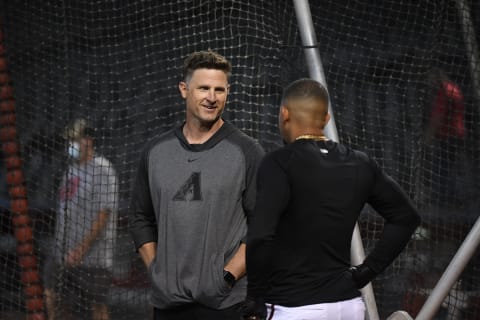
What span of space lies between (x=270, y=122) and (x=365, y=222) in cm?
97

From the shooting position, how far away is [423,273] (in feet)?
23.8

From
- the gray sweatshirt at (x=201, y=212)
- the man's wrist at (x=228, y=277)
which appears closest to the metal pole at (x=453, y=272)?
the gray sweatshirt at (x=201, y=212)

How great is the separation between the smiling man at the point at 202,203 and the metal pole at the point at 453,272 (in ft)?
6.22

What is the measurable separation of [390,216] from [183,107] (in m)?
4.24

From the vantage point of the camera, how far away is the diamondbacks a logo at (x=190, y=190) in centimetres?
445

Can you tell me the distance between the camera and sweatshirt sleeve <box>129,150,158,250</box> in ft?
15.3

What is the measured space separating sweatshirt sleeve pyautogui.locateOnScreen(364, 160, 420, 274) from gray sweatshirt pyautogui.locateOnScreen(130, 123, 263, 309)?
0.75 meters

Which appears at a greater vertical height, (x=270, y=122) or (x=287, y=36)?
(x=287, y=36)

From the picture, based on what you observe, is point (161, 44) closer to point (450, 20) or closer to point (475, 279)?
point (450, 20)

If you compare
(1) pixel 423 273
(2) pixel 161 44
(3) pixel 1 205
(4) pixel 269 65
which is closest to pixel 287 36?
(4) pixel 269 65

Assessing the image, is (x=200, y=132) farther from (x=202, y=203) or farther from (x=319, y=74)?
(x=319, y=74)

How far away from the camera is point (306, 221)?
3.63 metres

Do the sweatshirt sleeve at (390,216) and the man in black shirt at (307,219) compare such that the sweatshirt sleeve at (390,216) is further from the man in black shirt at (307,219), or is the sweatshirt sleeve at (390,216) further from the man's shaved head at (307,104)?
the man's shaved head at (307,104)

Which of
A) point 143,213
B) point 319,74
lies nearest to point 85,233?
point 319,74
